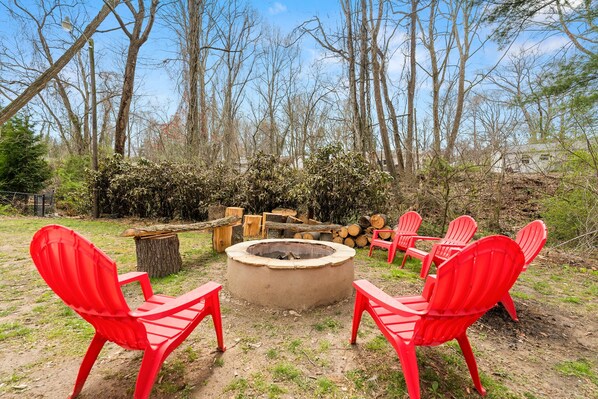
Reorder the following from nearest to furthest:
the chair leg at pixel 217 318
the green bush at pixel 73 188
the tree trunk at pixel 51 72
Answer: the chair leg at pixel 217 318, the tree trunk at pixel 51 72, the green bush at pixel 73 188

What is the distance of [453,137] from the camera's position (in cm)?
928

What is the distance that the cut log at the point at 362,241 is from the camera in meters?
6.00

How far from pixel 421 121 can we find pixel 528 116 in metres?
6.18

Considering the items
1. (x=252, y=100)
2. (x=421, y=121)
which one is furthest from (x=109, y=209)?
(x=421, y=121)

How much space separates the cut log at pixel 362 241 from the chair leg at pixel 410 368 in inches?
169

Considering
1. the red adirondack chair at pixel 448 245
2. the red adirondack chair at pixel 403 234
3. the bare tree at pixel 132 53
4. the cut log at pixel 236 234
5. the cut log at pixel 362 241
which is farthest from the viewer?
the bare tree at pixel 132 53

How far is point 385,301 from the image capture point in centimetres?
192

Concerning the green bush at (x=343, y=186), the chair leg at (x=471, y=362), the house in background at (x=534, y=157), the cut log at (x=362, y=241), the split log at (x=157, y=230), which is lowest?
the chair leg at (x=471, y=362)

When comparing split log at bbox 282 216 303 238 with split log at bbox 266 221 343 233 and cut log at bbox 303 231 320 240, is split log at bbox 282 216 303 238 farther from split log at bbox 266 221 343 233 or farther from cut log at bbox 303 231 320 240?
cut log at bbox 303 231 320 240

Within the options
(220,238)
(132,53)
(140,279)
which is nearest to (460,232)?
(220,238)

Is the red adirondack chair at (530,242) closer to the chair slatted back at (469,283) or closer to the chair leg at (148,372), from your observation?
the chair slatted back at (469,283)

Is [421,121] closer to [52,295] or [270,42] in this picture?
[270,42]

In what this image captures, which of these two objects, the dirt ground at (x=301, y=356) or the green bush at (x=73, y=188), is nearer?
the dirt ground at (x=301, y=356)

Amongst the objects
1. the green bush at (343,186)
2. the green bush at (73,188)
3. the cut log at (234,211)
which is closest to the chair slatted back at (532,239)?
the green bush at (343,186)
